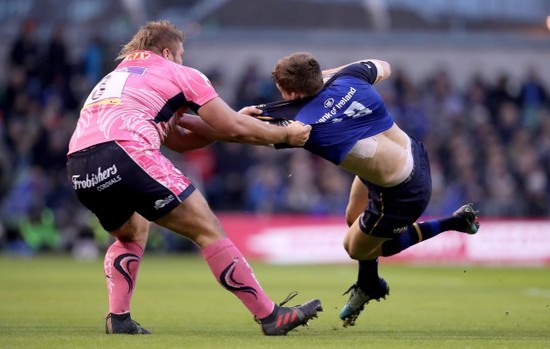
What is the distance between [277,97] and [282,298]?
472 inches

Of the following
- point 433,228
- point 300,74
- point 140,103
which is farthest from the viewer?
point 433,228

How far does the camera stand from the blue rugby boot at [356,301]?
9289 millimetres

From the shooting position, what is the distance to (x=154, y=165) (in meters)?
7.92

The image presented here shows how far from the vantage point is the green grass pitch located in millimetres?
7668

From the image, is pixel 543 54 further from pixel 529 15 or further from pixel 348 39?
pixel 348 39

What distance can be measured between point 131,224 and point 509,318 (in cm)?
342

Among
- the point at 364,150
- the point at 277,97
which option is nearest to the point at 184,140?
the point at 364,150

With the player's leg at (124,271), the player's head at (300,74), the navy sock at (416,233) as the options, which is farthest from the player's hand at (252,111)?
the navy sock at (416,233)

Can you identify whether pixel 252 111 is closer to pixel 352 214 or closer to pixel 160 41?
pixel 160 41

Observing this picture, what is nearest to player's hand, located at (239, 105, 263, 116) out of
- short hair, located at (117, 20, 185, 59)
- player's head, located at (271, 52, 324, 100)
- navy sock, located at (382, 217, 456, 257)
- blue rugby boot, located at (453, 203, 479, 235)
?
player's head, located at (271, 52, 324, 100)

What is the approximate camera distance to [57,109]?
76.9ft

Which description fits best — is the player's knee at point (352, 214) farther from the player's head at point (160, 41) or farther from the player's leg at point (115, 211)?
the player's head at point (160, 41)

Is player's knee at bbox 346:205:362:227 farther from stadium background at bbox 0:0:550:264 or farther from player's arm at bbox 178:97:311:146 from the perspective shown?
stadium background at bbox 0:0:550:264

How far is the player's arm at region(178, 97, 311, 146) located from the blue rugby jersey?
0.49ft
